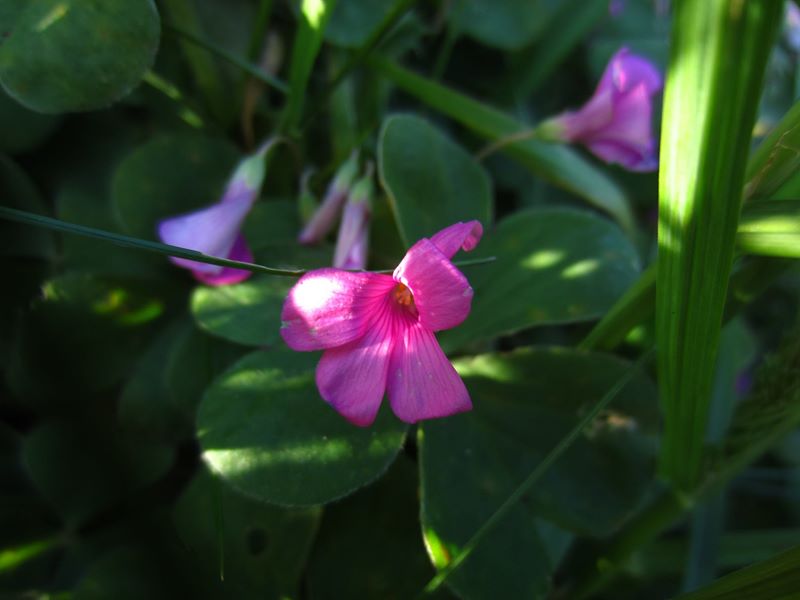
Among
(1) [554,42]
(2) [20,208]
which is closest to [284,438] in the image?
(2) [20,208]

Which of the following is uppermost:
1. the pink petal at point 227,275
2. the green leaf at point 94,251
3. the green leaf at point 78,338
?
the pink petal at point 227,275

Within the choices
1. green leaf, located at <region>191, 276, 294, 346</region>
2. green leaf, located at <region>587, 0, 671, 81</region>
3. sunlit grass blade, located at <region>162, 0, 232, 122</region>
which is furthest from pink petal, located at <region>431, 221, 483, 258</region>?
green leaf, located at <region>587, 0, 671, 81</region>

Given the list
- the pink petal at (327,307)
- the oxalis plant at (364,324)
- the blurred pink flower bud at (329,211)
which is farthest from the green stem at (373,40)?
the pink petal at (327,307)

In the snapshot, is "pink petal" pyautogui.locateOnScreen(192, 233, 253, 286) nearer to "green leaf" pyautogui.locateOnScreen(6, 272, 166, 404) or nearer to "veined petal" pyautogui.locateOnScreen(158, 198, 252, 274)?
"veined petal" pyautogui.locateOnScreen(158, 198, 252, 274)

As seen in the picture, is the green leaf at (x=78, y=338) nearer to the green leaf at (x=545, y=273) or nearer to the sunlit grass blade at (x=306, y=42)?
the sunlit grass blade at (x=306, y=42)

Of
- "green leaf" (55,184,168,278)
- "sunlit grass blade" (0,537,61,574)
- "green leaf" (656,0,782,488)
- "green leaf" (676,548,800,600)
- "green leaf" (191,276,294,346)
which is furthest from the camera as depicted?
"green leaf" (55,184,168,278)

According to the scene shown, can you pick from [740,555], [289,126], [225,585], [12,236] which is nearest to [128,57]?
[289,126]

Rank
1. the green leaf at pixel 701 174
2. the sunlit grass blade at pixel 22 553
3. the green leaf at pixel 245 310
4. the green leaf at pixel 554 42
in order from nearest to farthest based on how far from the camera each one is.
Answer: the green leaf at pixel 701 174, the green leaf at pixel 245 310, the sunlit grass blade at pixel 22 553, the green leaf at pixel 554 42
